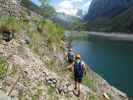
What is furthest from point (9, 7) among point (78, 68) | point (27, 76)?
point (78, 68)

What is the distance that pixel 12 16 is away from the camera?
906 inches

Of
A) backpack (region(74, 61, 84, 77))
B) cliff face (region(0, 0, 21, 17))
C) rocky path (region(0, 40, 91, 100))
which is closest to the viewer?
rocky path (region(0, 40, 91, 100))

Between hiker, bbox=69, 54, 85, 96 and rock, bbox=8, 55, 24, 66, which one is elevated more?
rock, bbox=8, 55, 24, 66

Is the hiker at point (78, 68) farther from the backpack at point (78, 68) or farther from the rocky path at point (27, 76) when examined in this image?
the rocky path at point (27, 76)

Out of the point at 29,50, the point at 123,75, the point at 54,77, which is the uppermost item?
the point at 29,50

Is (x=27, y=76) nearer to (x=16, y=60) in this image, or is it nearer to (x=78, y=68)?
(x=16, y=60)

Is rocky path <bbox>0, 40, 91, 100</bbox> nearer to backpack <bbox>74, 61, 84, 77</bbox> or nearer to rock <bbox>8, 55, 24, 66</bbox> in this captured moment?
rock <bbox>8, 55, 24, 66</bbox>

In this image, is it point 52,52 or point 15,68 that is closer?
point 15,68

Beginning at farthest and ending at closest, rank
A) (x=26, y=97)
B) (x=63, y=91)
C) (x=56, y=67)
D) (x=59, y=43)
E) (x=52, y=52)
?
(x=59, y=43) < (x=52, y=52) < (x=56, y=67) < (x=63, y=91) < (x=26, y=97)

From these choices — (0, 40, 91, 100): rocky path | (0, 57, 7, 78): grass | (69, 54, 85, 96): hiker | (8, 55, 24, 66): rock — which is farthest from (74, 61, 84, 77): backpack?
(0, 57, 7, 78): grass

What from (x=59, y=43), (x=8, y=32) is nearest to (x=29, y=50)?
(x=8, y=32)

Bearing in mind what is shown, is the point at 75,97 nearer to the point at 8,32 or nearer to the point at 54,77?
the point at 54,77

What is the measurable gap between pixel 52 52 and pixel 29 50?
18.9 ft

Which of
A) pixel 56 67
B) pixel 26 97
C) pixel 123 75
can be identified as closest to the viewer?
pixel 26 97
